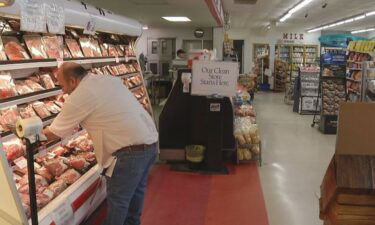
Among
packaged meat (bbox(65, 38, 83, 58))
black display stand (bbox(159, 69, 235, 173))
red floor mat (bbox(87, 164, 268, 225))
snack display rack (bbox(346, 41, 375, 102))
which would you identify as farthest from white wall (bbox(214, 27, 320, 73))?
packaged meat (bbox(65, 38, 83, 58))

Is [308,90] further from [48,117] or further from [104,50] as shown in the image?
[48,117]

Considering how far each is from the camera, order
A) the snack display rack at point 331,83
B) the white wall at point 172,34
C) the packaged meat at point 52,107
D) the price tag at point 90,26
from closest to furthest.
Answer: the packaged meat at point 52,107
the price tag at point 90,26
the snack display rack at point 331,83
the white wall at point 172,34

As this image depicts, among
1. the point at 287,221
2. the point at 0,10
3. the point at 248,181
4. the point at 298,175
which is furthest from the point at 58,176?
the point at 298,175

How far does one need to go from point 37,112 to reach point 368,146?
2733 mm

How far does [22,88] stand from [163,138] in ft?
9.66

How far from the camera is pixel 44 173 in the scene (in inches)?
136

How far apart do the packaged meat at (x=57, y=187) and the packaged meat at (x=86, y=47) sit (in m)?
1.59

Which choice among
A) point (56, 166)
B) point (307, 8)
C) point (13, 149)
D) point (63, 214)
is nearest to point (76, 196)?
point (63, 214)

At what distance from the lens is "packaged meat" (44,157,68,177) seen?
3537 mm

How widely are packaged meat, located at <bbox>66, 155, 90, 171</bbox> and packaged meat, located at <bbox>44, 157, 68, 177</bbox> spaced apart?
0.09 meters

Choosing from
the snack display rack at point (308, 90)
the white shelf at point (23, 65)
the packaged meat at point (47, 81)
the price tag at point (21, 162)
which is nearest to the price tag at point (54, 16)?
the white shelf at point (23, 65)

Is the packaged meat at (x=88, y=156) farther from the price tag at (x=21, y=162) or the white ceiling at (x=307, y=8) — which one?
the white ceiling at (x=307, y=8)

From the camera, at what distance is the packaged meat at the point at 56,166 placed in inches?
139

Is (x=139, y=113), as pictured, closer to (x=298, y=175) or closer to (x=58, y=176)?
(x=58, y=176)
